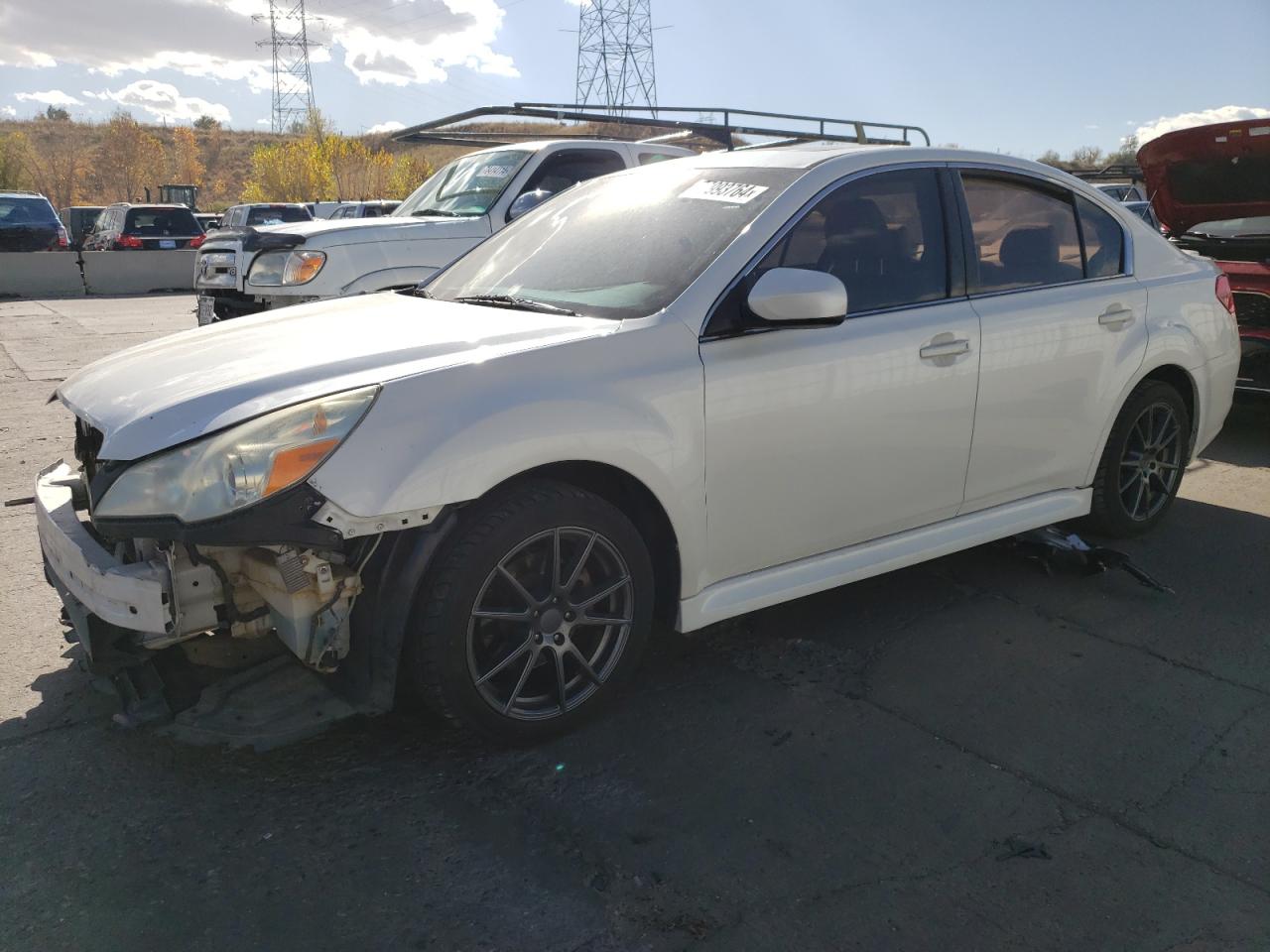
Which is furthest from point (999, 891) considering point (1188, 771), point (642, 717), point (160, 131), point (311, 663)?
point (160, 131)

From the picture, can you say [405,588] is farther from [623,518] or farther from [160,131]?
[160,131]

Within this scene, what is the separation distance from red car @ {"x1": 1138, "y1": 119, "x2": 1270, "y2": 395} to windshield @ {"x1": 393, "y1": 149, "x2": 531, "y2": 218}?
15.6 feet

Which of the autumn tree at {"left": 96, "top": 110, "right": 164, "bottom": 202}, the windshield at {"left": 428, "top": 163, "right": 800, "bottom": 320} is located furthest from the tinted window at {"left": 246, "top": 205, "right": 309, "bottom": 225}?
the autumn tree at {"left": 96, "top": 110, "right": 164, "bottom": 202}

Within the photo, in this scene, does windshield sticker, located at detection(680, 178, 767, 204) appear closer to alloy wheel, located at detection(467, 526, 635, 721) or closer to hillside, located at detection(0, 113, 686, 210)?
alloy wheel, located at detection(467, 526, 635, 721)

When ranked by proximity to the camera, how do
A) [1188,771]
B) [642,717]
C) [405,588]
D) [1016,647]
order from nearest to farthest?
[405,588] → [1188,771] → [642,717] → [1016,647]

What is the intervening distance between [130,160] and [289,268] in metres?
73.2

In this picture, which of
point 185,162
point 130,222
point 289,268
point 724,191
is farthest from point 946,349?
point 185,162

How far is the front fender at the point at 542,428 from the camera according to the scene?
8.59 feet

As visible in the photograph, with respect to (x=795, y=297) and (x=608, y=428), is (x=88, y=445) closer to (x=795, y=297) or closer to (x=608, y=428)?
(x=608, y=428)

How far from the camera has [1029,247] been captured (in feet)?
13.7

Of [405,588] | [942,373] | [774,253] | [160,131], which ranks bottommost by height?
[405,588]

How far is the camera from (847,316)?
3535 mm

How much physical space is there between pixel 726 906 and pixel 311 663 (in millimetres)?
1234

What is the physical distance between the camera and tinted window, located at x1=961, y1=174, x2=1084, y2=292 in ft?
13.1
